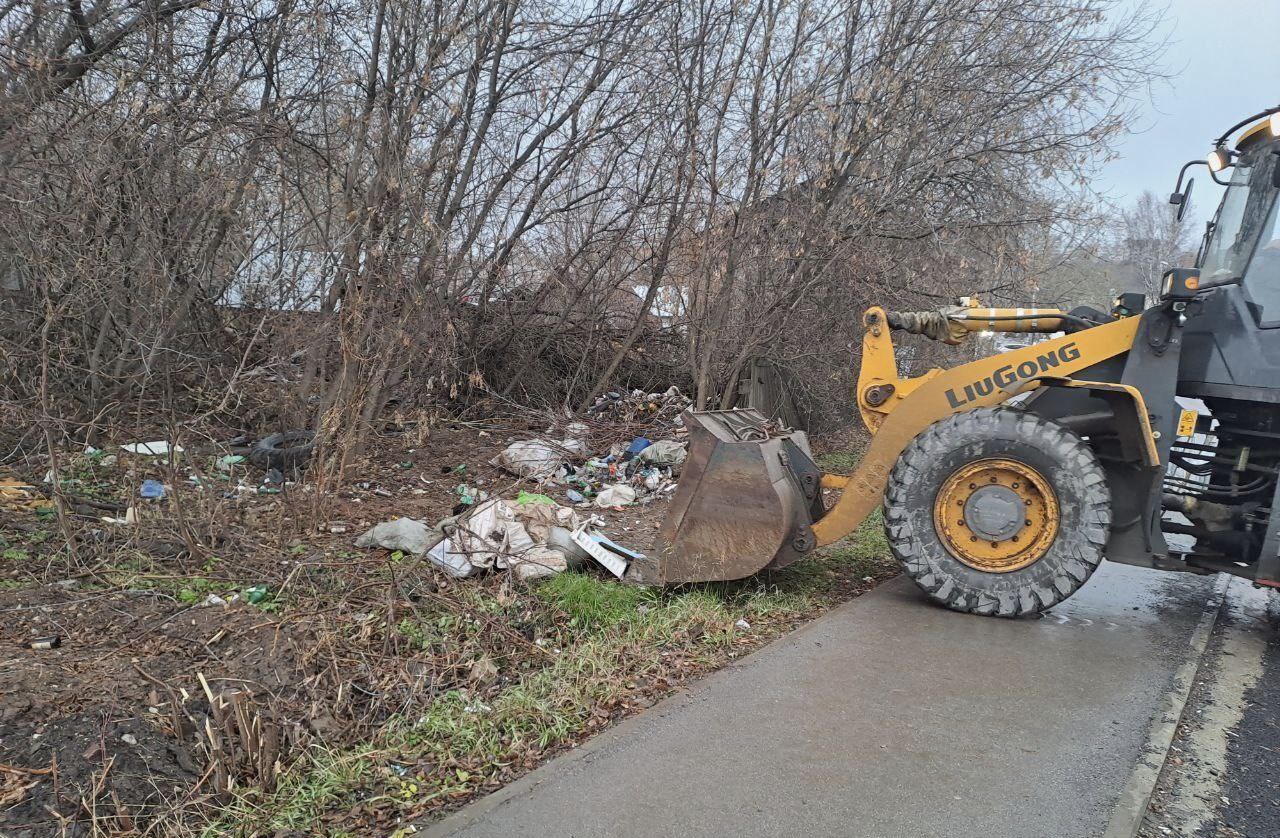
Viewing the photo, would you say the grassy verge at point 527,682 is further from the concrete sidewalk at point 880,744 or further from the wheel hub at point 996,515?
the wheel hub at point 996,515

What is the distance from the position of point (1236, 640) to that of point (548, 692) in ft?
14.4

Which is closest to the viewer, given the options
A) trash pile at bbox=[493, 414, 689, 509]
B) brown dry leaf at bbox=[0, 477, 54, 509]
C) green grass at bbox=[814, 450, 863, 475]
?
brown dry leaf at bbox=[0, 477, 54, 509]

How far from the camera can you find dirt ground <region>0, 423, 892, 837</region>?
2.99 meters

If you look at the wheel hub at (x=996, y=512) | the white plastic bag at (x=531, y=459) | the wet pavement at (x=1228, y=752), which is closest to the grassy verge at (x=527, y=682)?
the wheel hub at (x=996, y=512)

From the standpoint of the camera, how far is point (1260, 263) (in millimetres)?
5027

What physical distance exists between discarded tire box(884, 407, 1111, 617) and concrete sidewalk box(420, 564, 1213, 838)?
246 mm

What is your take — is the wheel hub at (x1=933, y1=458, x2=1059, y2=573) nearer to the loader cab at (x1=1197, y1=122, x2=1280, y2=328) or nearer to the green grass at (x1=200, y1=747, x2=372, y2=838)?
the loader cab at (x1=1197, y1=122, x2=1280, y2=328)

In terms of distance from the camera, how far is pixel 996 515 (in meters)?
5.00

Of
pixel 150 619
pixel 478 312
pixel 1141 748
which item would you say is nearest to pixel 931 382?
pixel 1141 748

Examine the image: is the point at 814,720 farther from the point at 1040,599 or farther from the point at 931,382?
the point at 931,382

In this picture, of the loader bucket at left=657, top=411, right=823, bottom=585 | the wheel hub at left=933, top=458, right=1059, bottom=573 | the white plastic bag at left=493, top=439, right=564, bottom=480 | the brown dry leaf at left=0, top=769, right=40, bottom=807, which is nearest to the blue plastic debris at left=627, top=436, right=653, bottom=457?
the white plastic bag at left=493, top=439, right=564, bottom=480

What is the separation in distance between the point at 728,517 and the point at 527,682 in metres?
1.64

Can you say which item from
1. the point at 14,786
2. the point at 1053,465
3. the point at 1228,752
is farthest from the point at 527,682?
the point at 1053,465

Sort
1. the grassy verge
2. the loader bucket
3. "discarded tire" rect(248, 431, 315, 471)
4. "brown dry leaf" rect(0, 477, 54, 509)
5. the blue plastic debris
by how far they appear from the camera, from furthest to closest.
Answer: the blue plastic debris → "discarded tire" rect(248, 431, 315, 471) → "brown dry leaf" rect(0, 477, 54, 509) → the loader bucket → the grassy verge
